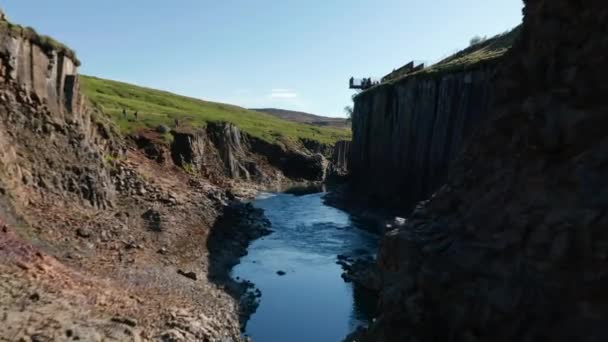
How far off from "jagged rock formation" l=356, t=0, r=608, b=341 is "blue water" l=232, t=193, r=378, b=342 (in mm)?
10471

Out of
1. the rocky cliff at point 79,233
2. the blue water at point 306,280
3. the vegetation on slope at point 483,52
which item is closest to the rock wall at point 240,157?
the blue water at point 306,280

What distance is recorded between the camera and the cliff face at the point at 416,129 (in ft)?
120

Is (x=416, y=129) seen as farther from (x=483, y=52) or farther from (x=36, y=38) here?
(x=36, y=38)

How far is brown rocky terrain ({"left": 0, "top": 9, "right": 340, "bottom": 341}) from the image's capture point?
17.0 meters

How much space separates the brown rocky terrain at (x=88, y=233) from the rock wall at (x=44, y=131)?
7 cm

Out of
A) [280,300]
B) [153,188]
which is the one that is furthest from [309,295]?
[153,188]

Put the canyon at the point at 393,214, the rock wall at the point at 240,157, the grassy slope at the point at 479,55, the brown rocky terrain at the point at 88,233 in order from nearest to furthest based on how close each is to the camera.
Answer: the canyon at the point at 393,214
the brown rocky terrain at the point at 88,233
the grassy slope at the point at 479,55
the rock wall at the point at 240,157

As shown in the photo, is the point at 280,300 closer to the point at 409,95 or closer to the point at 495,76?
the point at 495,76

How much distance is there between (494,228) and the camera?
36.8ft

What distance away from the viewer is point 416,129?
45.0 m

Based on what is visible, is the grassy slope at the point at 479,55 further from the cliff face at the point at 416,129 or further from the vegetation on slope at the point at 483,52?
the cliff face at the point at 416,129

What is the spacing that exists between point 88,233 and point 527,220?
21.1 meters

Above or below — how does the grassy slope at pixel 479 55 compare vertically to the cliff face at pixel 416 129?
above

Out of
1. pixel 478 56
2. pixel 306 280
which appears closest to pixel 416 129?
pixel 478 56
